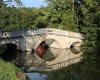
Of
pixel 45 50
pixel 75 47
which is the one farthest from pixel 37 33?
pixel 75 47

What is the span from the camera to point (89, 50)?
48.1 meters

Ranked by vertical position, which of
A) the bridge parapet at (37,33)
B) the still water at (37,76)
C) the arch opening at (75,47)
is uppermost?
the bridge parapet at (37,33)

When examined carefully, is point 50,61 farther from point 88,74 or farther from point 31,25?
point 31,25

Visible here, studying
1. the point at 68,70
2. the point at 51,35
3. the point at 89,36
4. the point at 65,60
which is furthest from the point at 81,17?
the point at 68,70

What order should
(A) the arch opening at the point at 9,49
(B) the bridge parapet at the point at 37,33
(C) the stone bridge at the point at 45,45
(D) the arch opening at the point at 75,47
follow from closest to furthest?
(C) the stone bridge at the point at 45,45
(B) the bridge parapet at the point at 37,33
(A) the arch opening at the point at 9,49
(D) the arch opening at the point at 75,47

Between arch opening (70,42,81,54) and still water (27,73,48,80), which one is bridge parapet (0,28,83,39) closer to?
arch opening (70,42,81,54)

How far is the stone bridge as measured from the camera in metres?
43.4

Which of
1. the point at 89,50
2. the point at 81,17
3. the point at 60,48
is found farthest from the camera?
the point at 81,17

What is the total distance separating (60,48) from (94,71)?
1991 centimetres

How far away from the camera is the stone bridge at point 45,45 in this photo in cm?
4338

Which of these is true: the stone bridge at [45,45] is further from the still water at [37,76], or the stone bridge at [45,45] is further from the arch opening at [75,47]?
the still water at [37,76]

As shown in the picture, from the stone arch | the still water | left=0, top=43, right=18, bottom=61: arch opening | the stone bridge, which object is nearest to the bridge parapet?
the stone bridge

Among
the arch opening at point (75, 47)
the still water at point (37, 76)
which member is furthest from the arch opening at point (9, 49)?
the still water at point (37, 76)

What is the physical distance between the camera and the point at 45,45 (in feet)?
179
